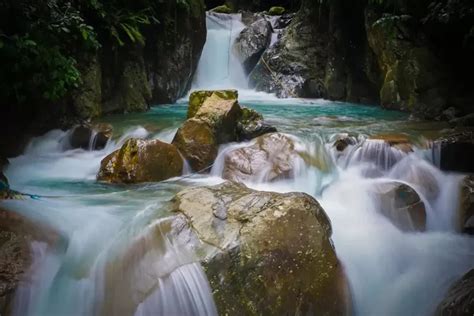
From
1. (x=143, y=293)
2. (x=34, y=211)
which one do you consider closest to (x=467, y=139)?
(x=143, y=293)

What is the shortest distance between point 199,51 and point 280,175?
332 inches

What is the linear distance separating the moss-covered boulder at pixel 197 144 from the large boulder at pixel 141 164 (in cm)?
22

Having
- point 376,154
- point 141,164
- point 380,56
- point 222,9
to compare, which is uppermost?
point 222,9

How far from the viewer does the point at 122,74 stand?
9.52 metres

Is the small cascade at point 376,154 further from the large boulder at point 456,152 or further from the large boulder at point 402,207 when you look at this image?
the large boulder at point 402,207

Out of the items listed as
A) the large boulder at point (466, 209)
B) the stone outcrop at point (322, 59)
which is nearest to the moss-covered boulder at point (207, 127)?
the large boulder at point (466, 209)

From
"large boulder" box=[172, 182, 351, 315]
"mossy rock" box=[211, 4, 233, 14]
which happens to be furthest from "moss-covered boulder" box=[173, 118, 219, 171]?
"mossy rock" box=[211, 4, 233, 14]

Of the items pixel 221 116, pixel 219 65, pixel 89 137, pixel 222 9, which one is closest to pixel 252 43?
pixel 219 65

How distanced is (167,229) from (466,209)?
138 inches

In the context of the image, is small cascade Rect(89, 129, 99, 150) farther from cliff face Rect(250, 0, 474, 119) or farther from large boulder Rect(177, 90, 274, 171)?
cliff face Rect(250, 0, 474, 119)

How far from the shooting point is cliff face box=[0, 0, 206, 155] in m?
6.73

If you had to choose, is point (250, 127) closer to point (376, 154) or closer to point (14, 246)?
point (376, 154)

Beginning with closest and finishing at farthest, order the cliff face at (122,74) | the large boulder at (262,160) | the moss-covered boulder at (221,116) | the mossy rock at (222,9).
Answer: the large boulder at (262,160)
the moss-covered boulder at (221,116)
the cliff face at (122,74)
the mossy rock at (222,9)

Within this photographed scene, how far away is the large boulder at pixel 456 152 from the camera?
5559 mm
